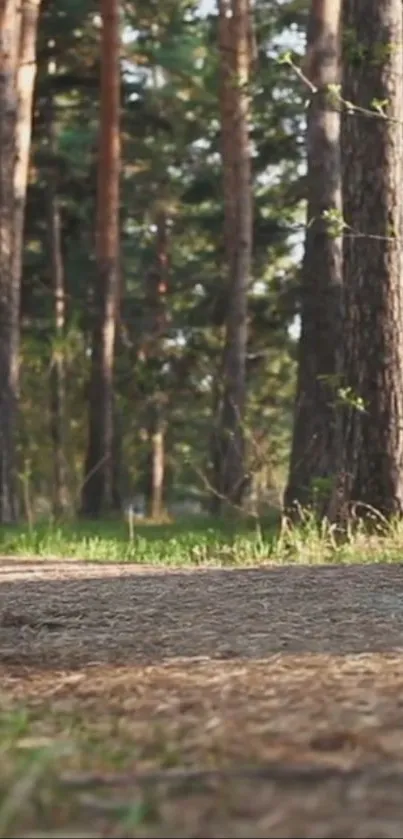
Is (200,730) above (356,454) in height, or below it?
below

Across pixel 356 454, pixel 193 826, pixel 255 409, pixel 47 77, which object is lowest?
pixel 193 826

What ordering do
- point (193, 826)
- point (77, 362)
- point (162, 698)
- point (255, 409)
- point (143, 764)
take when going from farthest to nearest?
point (255, 409) < point (77, 362) < point (162, 698) < point (143, 764) < point (193, 826)

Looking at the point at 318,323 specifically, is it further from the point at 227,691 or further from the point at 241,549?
the point at 227,691

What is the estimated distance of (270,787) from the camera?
2.54 meters

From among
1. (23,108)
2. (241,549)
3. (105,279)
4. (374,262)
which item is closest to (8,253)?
(23,108)

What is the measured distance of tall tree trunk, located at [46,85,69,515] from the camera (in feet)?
67.7

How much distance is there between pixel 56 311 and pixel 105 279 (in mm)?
3844

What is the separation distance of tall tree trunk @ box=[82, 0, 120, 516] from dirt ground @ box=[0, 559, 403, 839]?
13821 mm

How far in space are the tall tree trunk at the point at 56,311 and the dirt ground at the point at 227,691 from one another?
43.5 feet

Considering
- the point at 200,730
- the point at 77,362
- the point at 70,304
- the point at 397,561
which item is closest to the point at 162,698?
the point at 200,730

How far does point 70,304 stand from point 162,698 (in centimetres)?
2327

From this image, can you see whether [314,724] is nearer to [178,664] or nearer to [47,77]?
[178,664]

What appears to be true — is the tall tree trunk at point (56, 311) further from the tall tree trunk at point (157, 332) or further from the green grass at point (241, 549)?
the green grass at point (241, 549)

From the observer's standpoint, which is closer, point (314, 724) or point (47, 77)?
point (314, 724)
